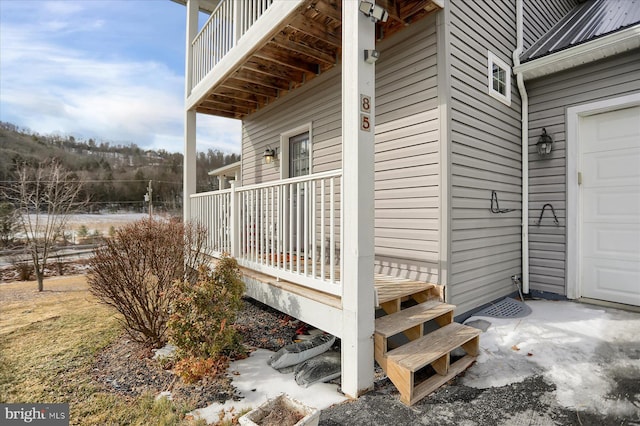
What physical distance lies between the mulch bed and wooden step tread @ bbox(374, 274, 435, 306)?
1.14 metres

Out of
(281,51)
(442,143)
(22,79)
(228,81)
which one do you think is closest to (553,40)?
(442,143)

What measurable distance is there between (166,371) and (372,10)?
11.0 feet

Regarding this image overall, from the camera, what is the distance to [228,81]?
495cm

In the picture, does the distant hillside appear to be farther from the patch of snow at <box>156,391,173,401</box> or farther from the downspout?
the downspout

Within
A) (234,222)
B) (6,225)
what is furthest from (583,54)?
(6,225)

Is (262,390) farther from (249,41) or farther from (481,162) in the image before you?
(249,41)

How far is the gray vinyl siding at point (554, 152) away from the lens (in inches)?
157

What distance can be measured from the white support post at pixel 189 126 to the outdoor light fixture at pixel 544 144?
5.46m

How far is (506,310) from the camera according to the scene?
379cm

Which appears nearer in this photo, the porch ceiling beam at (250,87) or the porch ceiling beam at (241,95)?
the porch ceiling beam at (250,87)

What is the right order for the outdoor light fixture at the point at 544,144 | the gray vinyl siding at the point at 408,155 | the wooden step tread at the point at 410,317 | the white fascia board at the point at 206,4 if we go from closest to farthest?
the wooden step tread at the point at 410,317 < the gray vinyl siding at the point at 408,155 < the outdoor light fixture at the point at 544,144 < the white fascia board at the point at 206,4

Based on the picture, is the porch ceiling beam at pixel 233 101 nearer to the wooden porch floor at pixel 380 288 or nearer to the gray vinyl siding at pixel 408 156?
the gray vinyl siding at pixel 408 156

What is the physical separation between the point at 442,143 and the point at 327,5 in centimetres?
179

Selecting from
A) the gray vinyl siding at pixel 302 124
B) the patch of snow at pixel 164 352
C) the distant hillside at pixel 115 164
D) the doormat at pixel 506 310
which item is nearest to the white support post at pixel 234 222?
the patch of snow at pixel 164 352
